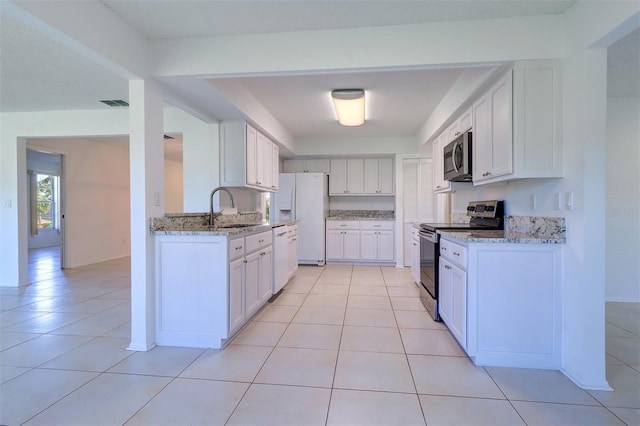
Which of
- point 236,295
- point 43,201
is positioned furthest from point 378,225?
point 43,201

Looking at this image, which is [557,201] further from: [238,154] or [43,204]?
[43,204]

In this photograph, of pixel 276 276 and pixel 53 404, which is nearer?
pixel 53 404

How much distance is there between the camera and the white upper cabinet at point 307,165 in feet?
20.6

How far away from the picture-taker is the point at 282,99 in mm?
3762

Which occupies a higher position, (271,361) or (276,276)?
(276,276)

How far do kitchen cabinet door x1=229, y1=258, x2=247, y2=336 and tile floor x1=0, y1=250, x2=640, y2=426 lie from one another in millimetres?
156

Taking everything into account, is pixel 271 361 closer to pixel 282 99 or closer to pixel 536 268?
pixel 536 268

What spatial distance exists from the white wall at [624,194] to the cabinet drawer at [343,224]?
137 inches

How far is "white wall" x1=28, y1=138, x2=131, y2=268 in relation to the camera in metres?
5.61

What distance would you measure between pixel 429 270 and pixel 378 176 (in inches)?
127

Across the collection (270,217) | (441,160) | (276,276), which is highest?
(441,160)

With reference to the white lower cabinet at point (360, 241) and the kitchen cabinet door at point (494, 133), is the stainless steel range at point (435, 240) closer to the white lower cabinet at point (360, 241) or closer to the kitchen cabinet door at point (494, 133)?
the kitchen cabinet door at point (494, 133)

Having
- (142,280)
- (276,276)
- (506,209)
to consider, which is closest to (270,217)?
(276,276)

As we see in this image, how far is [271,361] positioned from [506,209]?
2467 millimetres
